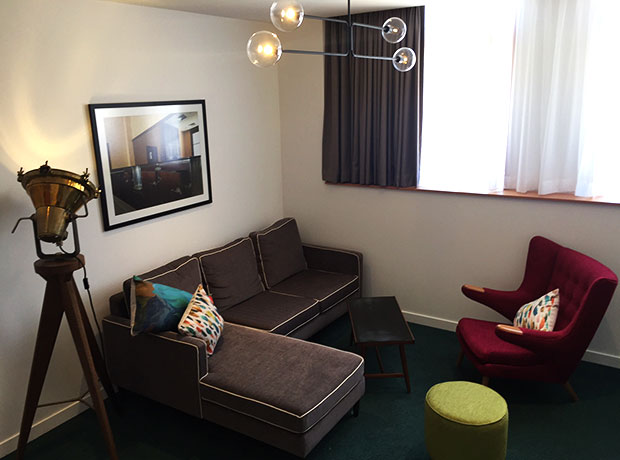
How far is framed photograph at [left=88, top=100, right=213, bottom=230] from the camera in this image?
10.9ft

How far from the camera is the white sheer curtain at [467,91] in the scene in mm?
3906

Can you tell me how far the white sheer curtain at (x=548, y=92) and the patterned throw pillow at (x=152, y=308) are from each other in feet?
8.67

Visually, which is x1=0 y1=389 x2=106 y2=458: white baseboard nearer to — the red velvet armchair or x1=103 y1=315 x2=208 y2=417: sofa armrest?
x1=103 y1=315 x2=208 y2=417: sofa armrest

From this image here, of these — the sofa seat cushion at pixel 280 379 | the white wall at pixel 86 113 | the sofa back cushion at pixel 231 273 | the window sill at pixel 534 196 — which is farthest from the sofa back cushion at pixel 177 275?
the window sill at pixel 534 196

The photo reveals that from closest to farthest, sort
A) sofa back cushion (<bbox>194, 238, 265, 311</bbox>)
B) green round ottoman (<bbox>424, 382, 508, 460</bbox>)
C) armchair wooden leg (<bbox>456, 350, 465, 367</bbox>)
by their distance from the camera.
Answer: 1. green round ottoman (<bbox>424, 382, 508, 460</bbox>)
2. armchair wooden leg (<bbox>456, 350, 465, 367</bbox>)
3. sofa back cushion (<bbox>194, 238, 265, 311</bbox>)

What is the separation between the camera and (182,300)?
126 inches

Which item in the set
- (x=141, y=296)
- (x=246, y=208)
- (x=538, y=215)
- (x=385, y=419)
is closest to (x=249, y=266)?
(x=246, y=208)

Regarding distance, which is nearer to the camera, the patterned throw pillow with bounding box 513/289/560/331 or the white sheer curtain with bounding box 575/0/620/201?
the patterned throw pillow with bounding box 513/289/560/331

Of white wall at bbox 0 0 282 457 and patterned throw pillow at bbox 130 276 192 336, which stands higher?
white wall at bbox 0 0 282 457

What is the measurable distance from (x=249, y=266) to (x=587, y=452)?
8.24ft

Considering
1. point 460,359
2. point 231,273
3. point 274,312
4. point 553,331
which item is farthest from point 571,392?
point 231,273

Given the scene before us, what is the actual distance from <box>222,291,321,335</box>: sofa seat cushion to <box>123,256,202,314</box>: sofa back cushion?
37 centimetres

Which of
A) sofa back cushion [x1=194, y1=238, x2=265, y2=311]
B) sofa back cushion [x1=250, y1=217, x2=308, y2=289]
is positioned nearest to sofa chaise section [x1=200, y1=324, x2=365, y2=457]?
sofa back cushion [x1=194, y1=238, x2=265, y2=311]

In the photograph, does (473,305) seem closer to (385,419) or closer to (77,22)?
(385,419)
